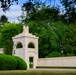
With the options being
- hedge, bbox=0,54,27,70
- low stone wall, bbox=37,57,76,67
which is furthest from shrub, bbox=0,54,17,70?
low stone wall, bbox=37,57,76,67

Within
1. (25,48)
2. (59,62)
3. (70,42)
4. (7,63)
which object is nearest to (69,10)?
(7,63)

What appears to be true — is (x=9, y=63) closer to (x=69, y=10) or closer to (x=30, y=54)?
(x=30, y=54)

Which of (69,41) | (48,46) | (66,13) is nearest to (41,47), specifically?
(48,46)

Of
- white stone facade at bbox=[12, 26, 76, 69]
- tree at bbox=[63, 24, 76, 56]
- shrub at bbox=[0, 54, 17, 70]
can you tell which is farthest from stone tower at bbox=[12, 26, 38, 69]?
tree at bbox=[63, 24, 76, 56]

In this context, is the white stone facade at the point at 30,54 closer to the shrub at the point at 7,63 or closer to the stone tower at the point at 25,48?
the stone tower at the point at 25,48

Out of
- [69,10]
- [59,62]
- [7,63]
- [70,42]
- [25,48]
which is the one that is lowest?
[7,63]

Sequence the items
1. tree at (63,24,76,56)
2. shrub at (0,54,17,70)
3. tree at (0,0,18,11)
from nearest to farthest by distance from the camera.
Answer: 1. tree at (0,0,18,11)
2. shrub at (0,54,17,70)
3. tree at (63,24,76,56)

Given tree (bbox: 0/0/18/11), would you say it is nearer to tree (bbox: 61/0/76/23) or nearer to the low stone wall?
Answer: tree (bbox: 61/0/76/23)

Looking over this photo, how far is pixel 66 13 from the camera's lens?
7.42 metres

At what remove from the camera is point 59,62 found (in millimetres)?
36188

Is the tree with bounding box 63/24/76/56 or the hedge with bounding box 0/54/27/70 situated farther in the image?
the tree with bounding box 63/24/76/56

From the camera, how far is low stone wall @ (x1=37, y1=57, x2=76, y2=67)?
35000mm

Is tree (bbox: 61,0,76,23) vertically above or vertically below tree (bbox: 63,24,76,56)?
below

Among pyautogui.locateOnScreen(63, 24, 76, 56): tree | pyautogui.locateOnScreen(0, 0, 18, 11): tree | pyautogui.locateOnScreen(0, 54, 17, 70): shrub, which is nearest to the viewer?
pyautogui.locateOnScreen(0, 0, 18, 11): tree
